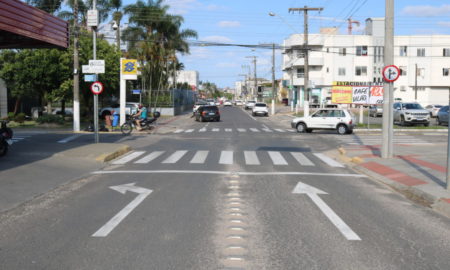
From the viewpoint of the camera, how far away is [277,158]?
54.4 feet

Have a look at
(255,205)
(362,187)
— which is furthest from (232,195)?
(362,187)

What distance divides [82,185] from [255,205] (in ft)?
15.1

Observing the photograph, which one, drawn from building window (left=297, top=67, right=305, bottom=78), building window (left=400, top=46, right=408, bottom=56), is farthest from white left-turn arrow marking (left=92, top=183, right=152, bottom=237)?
building window (left=297, top=67, right=305, bottom=78)

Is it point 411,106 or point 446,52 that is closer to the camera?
point 411,106

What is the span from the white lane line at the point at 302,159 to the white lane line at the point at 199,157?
10.4 feet

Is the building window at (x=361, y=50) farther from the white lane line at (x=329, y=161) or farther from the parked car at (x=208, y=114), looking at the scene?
the white lane line at (x=329, y=161)

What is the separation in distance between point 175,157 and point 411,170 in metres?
7.68

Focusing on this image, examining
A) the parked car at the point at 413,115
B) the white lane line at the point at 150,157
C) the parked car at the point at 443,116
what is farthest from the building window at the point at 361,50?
the white lane line at the point at 150,157

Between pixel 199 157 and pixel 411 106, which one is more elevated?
pixel 411 106

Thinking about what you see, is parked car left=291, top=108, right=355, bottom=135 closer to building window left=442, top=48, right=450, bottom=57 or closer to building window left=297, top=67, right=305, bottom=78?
building window left=297, top=67, right=305, bottom=78

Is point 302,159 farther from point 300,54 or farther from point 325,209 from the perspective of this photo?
point 300,54

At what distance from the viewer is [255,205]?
880cm

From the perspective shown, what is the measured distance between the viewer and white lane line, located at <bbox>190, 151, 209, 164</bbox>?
50.9 ft

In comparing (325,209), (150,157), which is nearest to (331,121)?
(150,157)
